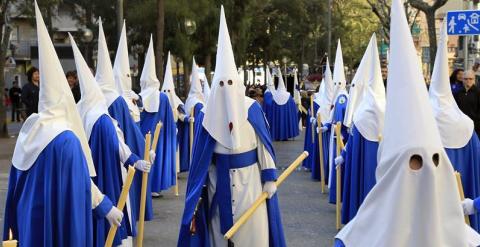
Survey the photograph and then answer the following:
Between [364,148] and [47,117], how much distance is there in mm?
4138

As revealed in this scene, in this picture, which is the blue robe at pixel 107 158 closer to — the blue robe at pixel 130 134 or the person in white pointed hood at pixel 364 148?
the blue robe at pixel 130 134

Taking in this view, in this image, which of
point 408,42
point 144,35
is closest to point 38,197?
point 408,42

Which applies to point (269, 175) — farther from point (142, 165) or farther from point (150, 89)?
point (150, 89)

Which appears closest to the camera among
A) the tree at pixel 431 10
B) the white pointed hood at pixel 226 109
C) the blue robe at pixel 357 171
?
the white pointed hood at pixel 226 109

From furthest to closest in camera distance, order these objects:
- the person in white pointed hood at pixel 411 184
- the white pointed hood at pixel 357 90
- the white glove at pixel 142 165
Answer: the white pointed hood at pixel 357 90
the white glove at pixel 142 165
the person in white pointed hood at pixel 411 184

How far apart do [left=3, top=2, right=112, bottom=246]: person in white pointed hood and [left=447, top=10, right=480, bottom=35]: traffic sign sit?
10907 mm

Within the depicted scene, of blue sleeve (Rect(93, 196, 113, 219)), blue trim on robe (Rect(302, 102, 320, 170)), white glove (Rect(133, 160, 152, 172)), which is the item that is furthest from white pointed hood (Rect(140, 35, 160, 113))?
blue sleeve (Rect(93, 196, 113, 219))

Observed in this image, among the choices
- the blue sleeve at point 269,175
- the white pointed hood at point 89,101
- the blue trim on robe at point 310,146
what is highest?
the white pointed hood at point 89,101

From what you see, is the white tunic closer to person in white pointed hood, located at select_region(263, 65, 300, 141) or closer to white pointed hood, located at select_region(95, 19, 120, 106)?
white pointed hood, located at select_region(95, 19, 120, 106)

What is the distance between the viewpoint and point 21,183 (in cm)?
545

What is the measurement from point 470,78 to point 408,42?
772 cm

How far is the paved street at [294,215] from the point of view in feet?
28.9

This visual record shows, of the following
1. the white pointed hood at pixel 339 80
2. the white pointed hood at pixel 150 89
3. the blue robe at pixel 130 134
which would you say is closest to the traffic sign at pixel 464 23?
the white pointed hood at pixel 339 80

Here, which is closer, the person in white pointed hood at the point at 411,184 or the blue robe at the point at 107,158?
the person in white pointed hood at the point at 411,184
